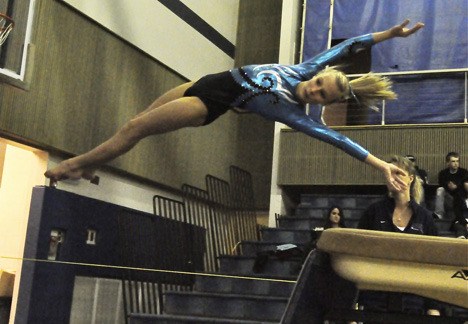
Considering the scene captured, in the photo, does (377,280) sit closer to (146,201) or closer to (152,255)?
(152,255)

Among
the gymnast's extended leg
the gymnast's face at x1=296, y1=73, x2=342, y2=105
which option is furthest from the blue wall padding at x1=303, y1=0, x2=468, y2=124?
the gymnast's extended leg

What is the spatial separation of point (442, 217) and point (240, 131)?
8.90 feet

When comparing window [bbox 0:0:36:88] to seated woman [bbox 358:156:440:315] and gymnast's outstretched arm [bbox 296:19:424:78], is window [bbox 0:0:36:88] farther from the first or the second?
seated woman [bbox 358:156:440:315]

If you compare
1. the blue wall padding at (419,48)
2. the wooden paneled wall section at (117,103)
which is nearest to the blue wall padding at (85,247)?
the wooden paneled wall section at (117,103)

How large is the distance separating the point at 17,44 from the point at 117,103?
4.76 feet

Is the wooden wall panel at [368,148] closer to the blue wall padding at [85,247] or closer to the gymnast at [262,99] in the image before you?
the blue wall padding at [85,247]

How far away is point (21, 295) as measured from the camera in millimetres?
4633

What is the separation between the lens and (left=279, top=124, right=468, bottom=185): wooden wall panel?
6.03m

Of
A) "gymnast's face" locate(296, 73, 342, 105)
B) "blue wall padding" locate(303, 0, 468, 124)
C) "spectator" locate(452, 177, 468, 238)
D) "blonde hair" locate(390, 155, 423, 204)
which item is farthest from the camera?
"blue wall padding" locate(303, 0, 468, 124)

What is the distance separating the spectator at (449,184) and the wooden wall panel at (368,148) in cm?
41

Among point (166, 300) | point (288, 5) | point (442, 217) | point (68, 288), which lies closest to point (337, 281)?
point (166, 300)

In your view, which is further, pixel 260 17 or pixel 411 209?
pixel 260 17

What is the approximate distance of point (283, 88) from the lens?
300cm

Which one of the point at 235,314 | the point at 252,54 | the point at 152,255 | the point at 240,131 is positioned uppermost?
the point at 252,54
